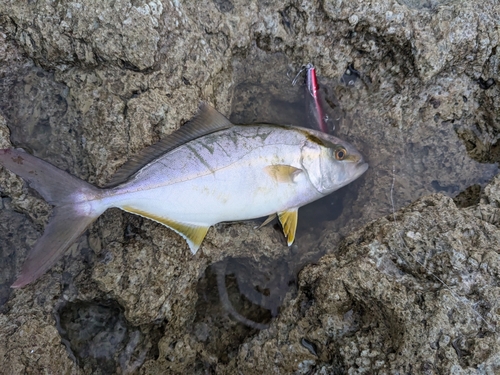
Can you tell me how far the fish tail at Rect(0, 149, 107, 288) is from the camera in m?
1.69

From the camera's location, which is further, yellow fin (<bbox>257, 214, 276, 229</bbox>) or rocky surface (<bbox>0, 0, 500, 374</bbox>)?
yellow fin (<bbox>257, 214, 276, 229</bbox>)

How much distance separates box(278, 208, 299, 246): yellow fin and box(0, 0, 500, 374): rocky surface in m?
0.18

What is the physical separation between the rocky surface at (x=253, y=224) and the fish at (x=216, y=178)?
15cm

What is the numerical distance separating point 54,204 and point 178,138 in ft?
2.44

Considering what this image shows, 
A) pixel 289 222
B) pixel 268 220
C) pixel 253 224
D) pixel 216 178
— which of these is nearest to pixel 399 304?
pixel 289 222

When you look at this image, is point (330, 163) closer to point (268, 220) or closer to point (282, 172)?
point (282, 172)

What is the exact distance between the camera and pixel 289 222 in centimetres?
230

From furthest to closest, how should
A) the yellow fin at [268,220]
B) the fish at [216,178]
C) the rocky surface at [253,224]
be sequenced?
the yellow fin at [268,220], the fish at [216,178], the rocky surface at [253,224]

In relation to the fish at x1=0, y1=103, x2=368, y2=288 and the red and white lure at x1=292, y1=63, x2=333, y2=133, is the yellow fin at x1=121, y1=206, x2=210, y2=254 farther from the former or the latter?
the red and white lure at x1=292, y1=63, x2=333, y2=133

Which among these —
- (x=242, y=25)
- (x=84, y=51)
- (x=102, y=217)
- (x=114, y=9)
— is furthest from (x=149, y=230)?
(x=242, y=25)

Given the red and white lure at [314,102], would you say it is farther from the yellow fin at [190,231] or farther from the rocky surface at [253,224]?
the yellow fin at [190,231]

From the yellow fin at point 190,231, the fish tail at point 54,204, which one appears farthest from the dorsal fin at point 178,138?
the yellow fin at point 190,231

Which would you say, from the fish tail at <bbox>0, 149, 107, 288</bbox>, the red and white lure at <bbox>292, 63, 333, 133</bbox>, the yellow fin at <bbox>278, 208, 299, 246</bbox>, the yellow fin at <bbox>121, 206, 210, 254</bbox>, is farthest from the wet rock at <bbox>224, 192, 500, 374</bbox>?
the fish tail at <bbox>0, 149, 107, 288</bbox>

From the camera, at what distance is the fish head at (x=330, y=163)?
222 centimetres
